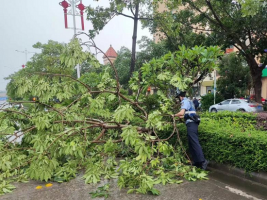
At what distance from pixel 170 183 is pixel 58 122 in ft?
7.83

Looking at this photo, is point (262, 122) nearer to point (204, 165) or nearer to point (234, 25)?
point (204, 165)

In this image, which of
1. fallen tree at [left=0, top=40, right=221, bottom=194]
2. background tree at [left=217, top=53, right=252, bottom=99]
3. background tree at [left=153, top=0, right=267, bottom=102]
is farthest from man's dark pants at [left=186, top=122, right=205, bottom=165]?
background tree at [left=217, top=53, right=252, bottom=99]

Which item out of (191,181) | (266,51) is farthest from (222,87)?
(191,181)

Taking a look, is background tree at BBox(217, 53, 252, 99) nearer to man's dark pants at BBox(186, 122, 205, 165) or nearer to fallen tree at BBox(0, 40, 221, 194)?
fallen tree at BBox(0, 40, 221, 194)

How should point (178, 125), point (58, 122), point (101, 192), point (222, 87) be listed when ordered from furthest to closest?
Result: point (222, 87)
point (178, 125)
point (58, 122)
point (101, 192)

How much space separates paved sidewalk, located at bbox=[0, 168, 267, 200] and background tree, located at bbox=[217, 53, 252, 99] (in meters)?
18.5

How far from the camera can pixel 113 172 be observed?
4.34 meters

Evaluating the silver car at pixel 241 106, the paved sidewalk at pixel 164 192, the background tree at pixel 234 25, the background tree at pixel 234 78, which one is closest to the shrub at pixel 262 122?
the paved sidewalk at pixel 164 192

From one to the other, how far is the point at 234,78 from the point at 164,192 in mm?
19381

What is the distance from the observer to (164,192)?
359cm

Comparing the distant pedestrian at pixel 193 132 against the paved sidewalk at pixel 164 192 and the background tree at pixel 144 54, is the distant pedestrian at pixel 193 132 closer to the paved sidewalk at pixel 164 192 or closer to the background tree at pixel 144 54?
the paved sidewalk at pixel 164 192

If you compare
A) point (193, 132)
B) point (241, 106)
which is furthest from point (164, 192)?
point (241, 106)

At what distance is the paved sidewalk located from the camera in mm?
3428

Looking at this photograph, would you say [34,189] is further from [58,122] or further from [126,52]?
[126,52]
